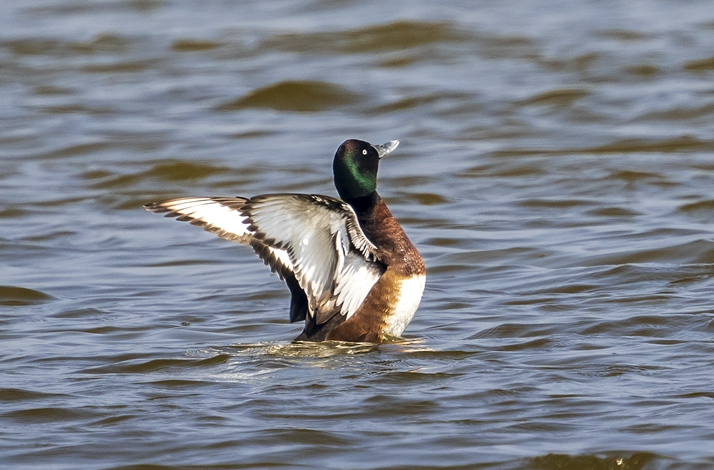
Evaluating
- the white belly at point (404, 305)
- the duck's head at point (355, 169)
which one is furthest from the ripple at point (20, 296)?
the white belly at point (404, 305)

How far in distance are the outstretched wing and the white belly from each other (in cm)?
15

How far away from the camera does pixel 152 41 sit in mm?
17547

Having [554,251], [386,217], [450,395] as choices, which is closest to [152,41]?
[554,251]

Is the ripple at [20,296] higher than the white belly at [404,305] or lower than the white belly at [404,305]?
lower

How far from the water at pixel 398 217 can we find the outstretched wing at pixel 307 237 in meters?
0.33

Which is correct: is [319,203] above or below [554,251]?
above

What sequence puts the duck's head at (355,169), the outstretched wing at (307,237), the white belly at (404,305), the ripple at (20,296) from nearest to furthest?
1. the outstretched wing at (307,237)
2. the white belly at (404,305)
3. the duck's head at (355,169)
4. the ripple at (20,296)

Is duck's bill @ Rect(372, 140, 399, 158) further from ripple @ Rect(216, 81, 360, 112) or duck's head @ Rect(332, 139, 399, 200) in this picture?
ripple @ Rect(216, 81, 360, 112)

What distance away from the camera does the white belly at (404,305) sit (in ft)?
20.7

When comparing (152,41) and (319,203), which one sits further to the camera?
(152,41)

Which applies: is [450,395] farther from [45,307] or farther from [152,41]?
[152,41]

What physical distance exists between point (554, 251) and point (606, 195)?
1.75 m

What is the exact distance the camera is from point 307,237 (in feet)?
19.6

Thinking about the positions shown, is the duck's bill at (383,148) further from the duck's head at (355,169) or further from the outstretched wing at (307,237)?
the outstretched wing at (307,237)
